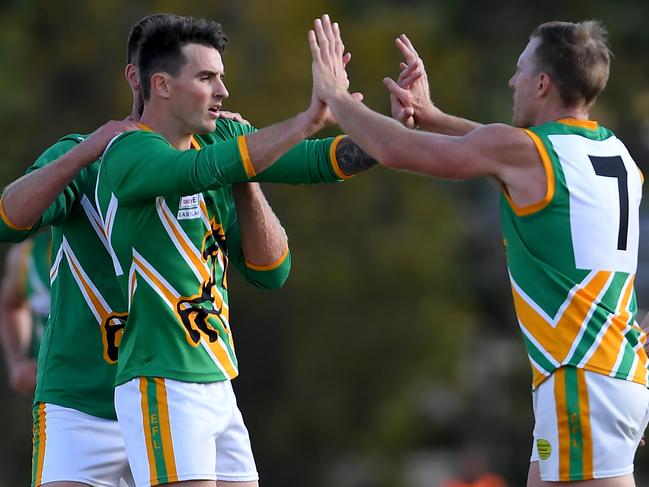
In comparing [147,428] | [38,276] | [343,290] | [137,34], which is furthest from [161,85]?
[343,290]

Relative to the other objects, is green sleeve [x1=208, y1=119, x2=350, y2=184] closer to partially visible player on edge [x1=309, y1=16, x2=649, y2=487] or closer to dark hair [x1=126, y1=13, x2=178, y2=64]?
partially visible player on edge [x1=309, y1=16, x2=649, y2=487]

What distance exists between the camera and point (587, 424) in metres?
5.46

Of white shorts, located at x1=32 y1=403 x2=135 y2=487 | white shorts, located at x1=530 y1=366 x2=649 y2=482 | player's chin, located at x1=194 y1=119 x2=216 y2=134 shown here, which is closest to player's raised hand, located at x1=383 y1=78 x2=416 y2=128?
player's chin, located at x1=194 y1=119 x2=216 y2=134

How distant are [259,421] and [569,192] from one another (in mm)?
15559

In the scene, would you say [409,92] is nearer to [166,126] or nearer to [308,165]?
[308,165]

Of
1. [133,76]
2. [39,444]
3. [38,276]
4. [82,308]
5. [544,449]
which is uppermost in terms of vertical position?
[133,76]

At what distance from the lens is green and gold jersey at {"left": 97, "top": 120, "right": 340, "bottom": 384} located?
218 inches

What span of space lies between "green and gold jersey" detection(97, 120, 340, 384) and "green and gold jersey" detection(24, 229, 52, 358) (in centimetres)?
421

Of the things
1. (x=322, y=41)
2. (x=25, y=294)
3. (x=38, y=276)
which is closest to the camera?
(x=322, y=41)

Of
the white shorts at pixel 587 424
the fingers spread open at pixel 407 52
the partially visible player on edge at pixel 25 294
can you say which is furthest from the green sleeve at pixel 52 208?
the partially visible player on edge at pixel 25 294

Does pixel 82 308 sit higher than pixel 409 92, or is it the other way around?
pixel 409 92

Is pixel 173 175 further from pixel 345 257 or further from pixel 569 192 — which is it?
pixel 345 257

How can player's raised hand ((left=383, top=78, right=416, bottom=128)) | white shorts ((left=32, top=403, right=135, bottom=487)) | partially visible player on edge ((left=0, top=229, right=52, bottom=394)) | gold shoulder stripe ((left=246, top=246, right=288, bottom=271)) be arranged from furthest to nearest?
partially visible player on edge ((left=0, top=229, right=52, bottom=394)) < player's raised hand ((left=383, top=78, right=416, bottom=128)) < gold shoulder stripe ((left=246, top=246, right=288, bottom=271)) < white shorts ((left=32, top=403, right=135, bottom=487))

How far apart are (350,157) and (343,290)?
14968mm
